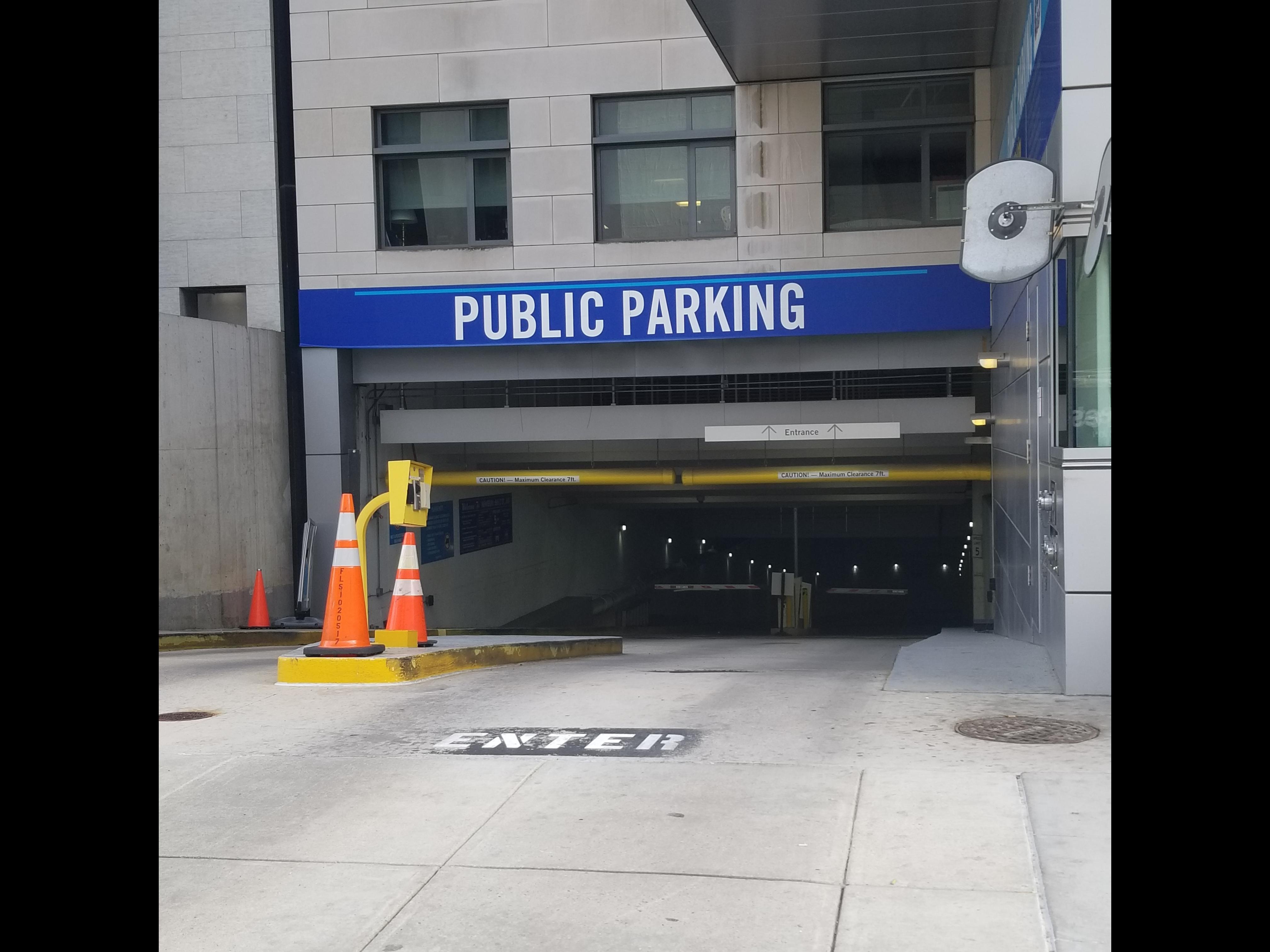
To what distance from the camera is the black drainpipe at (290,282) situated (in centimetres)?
1839

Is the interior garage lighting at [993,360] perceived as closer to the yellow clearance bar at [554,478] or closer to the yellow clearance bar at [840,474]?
the yellow clearance bar at [840,474]

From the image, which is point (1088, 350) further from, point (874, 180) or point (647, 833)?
point (874, 180)

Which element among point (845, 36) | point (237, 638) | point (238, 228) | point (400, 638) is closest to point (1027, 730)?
point (400, 638)

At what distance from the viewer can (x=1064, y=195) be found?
7438 mm

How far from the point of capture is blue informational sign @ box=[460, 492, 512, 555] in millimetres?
22484

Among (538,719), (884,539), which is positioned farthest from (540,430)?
(884,539)

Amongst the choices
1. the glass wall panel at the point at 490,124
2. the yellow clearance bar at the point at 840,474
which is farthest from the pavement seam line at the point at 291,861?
the yellow clearance bar at the point at 840,474
